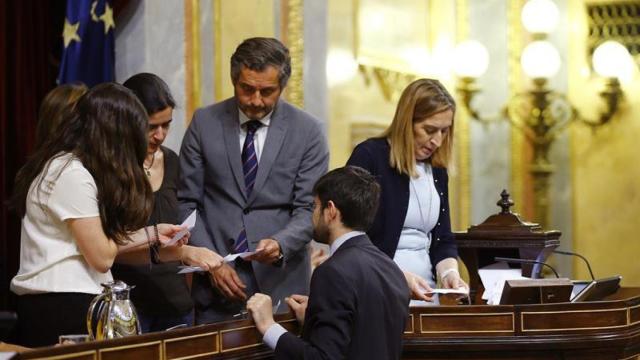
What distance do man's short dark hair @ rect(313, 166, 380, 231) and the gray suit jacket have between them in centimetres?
72

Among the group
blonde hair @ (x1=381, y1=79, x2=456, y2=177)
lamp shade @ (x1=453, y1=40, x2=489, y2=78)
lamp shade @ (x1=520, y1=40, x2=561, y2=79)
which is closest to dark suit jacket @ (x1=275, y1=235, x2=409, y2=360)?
blonde hair @ (x1=381, y1=79, x2=456, y2=177)

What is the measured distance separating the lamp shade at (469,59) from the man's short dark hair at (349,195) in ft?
18.2

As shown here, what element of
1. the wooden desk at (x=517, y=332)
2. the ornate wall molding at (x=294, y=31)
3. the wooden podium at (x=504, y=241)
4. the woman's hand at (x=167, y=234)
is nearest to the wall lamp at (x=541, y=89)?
the ornate wall molding at (x=294, y=31)

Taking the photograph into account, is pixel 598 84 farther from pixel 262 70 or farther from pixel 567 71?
pixel 262 70

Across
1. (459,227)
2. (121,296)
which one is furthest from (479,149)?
(121,296)

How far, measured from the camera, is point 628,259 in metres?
9.84

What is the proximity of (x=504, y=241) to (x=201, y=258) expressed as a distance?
2056mm

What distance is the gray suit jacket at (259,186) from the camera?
190 inches

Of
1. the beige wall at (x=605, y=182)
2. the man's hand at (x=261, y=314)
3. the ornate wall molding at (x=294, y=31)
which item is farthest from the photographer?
the beige wall at (x=605, y=182)

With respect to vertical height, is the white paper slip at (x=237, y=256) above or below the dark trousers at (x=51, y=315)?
above

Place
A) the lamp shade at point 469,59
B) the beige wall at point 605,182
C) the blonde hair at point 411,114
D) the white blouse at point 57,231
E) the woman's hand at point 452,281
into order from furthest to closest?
the beige wall at point 605,182
the lamp shade at point 469,59
the blonde hair at point 411,114
the woman's hand at point 452,281
the white blouse at point 57,231

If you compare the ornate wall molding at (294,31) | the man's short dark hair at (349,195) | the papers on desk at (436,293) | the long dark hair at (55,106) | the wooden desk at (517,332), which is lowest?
the wooden desk at (517,332)

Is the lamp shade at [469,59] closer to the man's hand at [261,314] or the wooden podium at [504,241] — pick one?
the wooden podium at [504,241]

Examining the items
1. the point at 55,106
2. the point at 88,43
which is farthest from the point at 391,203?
the point at 88,43
